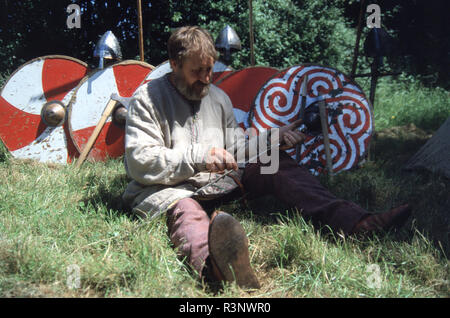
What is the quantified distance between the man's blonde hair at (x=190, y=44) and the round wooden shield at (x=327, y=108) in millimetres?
1164

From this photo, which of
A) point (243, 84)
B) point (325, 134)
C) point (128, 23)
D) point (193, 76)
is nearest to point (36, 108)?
point (243, 84)

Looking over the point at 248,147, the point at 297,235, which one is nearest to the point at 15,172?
the point at 248,147

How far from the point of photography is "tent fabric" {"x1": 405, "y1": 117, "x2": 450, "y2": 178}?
2699 millimetres

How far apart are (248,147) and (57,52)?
4.13 meters

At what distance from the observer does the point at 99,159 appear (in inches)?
121

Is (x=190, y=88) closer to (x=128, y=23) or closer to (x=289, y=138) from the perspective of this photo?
(x=289, y=138)

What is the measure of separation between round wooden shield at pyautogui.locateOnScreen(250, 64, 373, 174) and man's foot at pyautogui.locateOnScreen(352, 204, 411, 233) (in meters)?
1.22

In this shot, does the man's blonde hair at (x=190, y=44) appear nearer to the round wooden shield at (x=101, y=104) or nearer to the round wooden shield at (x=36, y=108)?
the round wooden shield at (x=101, y=104)

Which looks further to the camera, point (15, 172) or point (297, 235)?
point (15, 172)

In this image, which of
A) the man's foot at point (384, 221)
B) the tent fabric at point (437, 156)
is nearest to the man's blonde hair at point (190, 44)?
the man's foot at point (384, 221)

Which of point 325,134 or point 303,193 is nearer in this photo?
point 303,193

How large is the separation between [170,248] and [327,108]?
→ 5.76 ft

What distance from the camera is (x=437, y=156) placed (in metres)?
2.77

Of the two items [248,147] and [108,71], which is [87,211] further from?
[108,71]
